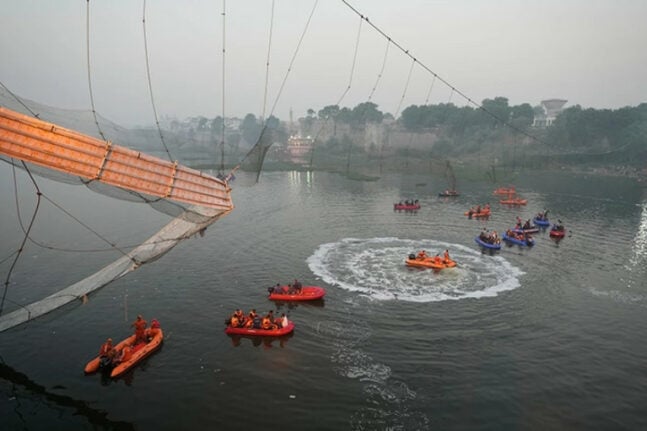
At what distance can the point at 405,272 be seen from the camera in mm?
36625

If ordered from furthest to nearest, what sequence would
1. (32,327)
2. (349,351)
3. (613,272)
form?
1. (613,272)
2. (32,327)
3. (349,351)

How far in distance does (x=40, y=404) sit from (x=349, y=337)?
53.7 ft

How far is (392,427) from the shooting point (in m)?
17.9

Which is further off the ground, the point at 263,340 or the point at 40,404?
the point at 263,340

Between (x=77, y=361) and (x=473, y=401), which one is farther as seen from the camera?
(x=77, y=361)

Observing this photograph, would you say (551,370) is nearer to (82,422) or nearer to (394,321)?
(394,321)

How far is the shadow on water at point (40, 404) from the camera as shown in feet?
60.5

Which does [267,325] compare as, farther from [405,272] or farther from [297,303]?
[405,272]

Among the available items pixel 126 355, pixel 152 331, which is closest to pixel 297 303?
pixel 152 331

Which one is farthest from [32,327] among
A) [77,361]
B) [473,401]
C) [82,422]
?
[473,401]

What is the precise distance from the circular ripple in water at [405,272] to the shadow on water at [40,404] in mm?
18994

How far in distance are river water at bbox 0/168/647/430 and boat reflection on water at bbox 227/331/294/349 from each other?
0.14 meters

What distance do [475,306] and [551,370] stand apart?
7935mm

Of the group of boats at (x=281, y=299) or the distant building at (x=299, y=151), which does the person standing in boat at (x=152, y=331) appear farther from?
the distant building at (x=299, y=151)
